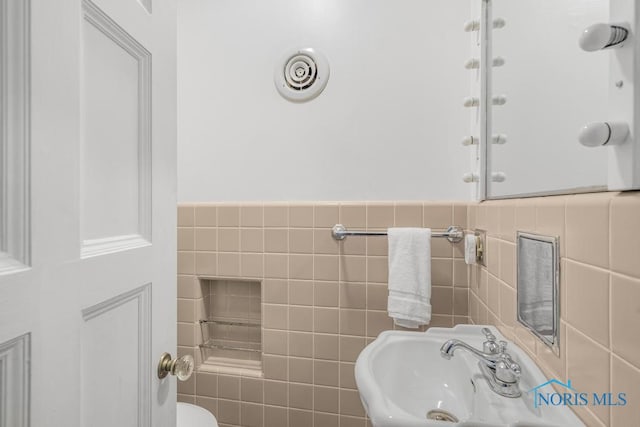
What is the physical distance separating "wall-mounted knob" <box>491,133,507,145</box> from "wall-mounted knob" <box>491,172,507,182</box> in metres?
0.10

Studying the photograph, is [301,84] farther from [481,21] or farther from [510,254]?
[510,254]

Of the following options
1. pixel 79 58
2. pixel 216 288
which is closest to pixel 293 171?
pixel 216 288

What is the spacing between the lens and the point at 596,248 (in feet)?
1.62

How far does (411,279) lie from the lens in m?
1.19

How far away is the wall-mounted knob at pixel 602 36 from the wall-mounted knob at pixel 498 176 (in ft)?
1.89

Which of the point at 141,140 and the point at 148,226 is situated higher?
the point at 141,140

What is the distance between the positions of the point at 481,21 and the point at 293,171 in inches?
36.3

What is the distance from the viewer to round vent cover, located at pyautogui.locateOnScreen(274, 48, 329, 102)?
4.56 feet

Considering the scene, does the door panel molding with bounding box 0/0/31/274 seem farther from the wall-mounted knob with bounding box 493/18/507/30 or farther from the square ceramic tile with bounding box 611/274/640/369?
the wall-mounted knob with bounding box 493/18/507/30

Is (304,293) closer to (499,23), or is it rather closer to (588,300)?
(588,300)

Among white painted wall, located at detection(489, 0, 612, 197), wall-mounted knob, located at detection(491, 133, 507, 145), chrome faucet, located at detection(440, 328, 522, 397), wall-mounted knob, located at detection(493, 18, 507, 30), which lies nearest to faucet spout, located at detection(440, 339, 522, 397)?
chrome faucet, located at detection(440, 328, 522, 397)

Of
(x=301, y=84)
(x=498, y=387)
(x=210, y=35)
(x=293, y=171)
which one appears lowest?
(x=498, y=387)

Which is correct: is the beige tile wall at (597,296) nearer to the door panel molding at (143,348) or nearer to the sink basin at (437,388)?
the sink basin at (437,388)

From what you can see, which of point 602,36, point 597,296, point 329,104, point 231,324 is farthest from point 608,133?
point 231,324
